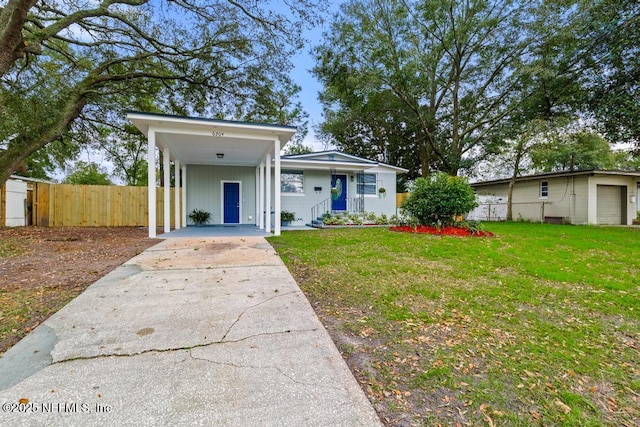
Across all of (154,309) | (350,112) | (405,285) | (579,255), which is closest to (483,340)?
(405,285)

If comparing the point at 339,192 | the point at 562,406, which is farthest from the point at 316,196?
the point at 562,406

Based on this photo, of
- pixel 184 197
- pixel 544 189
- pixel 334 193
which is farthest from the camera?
pixel 544 189

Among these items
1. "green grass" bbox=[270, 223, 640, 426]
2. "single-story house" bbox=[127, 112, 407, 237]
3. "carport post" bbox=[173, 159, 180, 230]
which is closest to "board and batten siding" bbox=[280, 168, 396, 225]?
"single-story house" bbox=[127, 112, 407, 237]

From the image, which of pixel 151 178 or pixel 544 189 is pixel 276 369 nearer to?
pixel 151 178

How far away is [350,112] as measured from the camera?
2108cm

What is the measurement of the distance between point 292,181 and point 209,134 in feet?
17.8

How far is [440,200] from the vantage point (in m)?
9.84

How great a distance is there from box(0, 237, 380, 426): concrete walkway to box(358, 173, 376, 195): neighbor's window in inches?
453

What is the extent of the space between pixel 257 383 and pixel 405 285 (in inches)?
107

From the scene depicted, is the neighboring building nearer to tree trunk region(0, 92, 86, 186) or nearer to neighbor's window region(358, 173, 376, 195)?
tree trunk region(0, 92, 86, 186)

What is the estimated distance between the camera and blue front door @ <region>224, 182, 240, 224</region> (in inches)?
533

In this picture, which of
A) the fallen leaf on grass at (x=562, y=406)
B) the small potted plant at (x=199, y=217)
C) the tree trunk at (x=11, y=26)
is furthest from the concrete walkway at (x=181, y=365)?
the small potted plant at (x=199, y=217)

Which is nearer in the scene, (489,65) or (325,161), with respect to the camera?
(325,161)

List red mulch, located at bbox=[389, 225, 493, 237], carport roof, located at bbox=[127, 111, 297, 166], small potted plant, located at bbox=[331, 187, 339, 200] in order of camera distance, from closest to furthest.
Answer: carport roof, located at bbox=[127, 111, 297, 166] → red mulch, located at bbox=[389, 225, 493, 237] → small potted plant, located at bbox=[331, 187, 339, 200]
